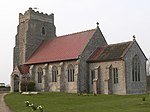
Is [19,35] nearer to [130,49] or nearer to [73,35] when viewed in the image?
[73,35]

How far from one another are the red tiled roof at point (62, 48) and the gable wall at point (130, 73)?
7.01 metres

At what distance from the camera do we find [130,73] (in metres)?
40.8

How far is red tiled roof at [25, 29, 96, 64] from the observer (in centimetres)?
4546

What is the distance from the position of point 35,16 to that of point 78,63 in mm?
17519

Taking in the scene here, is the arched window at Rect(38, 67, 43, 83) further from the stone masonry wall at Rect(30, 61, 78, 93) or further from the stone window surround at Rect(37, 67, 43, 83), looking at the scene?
the stone masonry wall at Rect(30, 61, 78, 93)

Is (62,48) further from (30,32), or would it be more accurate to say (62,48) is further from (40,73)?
(30,32)

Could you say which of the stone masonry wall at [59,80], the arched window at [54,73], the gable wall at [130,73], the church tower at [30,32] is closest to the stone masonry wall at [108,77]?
the gable wall at [130,73]

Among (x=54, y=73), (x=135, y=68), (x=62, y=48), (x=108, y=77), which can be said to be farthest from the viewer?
(x=62, y=48)

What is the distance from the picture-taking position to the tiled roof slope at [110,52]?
4131 cm

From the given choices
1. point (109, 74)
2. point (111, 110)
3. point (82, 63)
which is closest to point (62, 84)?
point (82, 63)

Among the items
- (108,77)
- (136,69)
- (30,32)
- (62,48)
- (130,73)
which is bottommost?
(108,77)

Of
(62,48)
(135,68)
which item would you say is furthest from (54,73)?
(135,68)

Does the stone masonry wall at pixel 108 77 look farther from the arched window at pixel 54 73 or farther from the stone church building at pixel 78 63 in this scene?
the arched window at pixel 54 73

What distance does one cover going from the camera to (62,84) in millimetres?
46000
